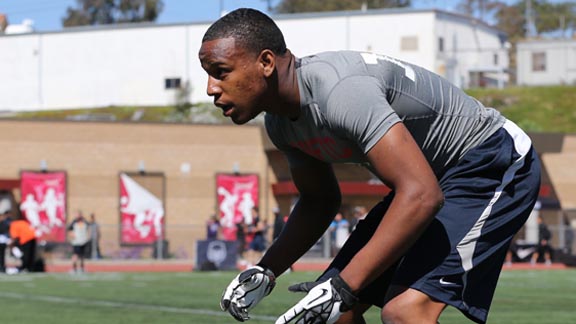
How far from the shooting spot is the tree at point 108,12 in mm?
98562

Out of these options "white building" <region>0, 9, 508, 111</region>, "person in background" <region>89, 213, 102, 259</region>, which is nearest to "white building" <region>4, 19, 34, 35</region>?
"white building" <region>0, 9, 508, 111</region>

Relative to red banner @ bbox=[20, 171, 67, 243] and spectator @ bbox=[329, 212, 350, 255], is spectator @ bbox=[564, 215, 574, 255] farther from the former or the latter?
red banner @ bbox=[20, 171, 67, 243]

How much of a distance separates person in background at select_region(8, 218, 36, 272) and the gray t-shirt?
23796mm

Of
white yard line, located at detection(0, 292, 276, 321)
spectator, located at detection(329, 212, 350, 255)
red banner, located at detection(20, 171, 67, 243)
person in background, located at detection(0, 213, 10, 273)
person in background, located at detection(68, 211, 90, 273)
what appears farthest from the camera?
red banner, located at detection(20, 171, 67, 243)

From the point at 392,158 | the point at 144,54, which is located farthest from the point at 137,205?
the point at 392,158

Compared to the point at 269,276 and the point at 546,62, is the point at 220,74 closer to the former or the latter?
the point at 269,276

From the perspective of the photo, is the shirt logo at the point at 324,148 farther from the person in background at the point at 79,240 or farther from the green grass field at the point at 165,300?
the person in background at the point at 79,240

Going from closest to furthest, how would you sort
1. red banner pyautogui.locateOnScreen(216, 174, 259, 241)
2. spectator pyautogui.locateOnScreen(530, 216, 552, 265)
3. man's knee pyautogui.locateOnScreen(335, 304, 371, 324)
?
man's knee pyautogui.locateOnScreen(335, 304, 371, 324), spectator pyautogui.locateOnScreen(530, 216, 552, 265), red banner pyautogui.locateOnScreen(216, 174, 259, 241)

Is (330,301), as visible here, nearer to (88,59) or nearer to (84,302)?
(84,302)

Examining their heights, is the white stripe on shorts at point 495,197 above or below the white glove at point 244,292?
above

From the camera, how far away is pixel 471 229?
5227mm

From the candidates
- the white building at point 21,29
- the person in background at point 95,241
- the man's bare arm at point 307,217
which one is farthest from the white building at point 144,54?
the man's bare arm at point 307,217

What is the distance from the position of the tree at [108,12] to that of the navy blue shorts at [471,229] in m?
94.2

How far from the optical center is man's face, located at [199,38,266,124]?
493 cm
